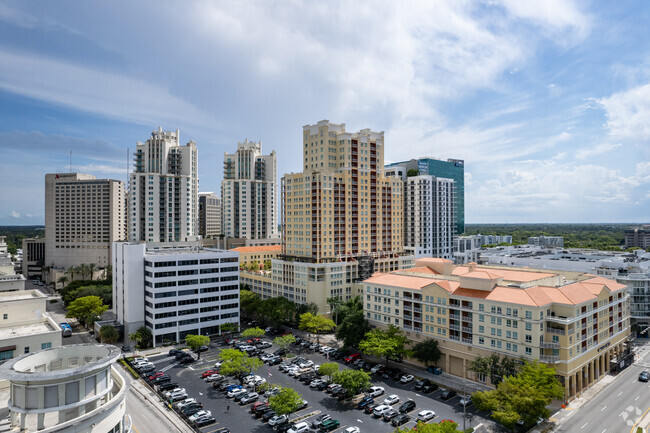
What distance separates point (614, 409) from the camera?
2159 inches

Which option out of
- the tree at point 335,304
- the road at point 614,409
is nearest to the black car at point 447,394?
the road at point 614,409

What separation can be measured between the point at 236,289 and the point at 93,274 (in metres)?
91.1

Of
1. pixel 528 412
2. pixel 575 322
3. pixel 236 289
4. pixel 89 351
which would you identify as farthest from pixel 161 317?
pixel 575 322

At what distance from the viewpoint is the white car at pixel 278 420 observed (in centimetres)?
4981

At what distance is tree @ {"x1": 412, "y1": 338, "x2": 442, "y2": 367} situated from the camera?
A: 66750 millimetres

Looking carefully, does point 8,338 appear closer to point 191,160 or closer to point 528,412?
point 528,412

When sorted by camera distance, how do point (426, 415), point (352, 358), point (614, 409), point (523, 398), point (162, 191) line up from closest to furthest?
1. point (523, 398)
2. point (426, 415)
3. point (614, 409)
4. point (352, 358)
5. point (162, 191)

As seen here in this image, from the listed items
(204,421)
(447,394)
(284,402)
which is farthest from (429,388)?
(204,421)

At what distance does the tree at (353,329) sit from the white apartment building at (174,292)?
3054 cm

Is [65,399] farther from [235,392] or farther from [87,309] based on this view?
[87,309]

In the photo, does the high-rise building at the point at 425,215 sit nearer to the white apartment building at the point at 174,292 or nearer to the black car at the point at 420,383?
the white apartment building at the point at 174,292

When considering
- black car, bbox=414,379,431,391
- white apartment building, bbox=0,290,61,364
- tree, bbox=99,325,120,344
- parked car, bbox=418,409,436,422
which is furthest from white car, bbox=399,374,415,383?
tree, bbox=99,325,120,344

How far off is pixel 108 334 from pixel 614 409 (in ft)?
302

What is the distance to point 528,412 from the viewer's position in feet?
153
